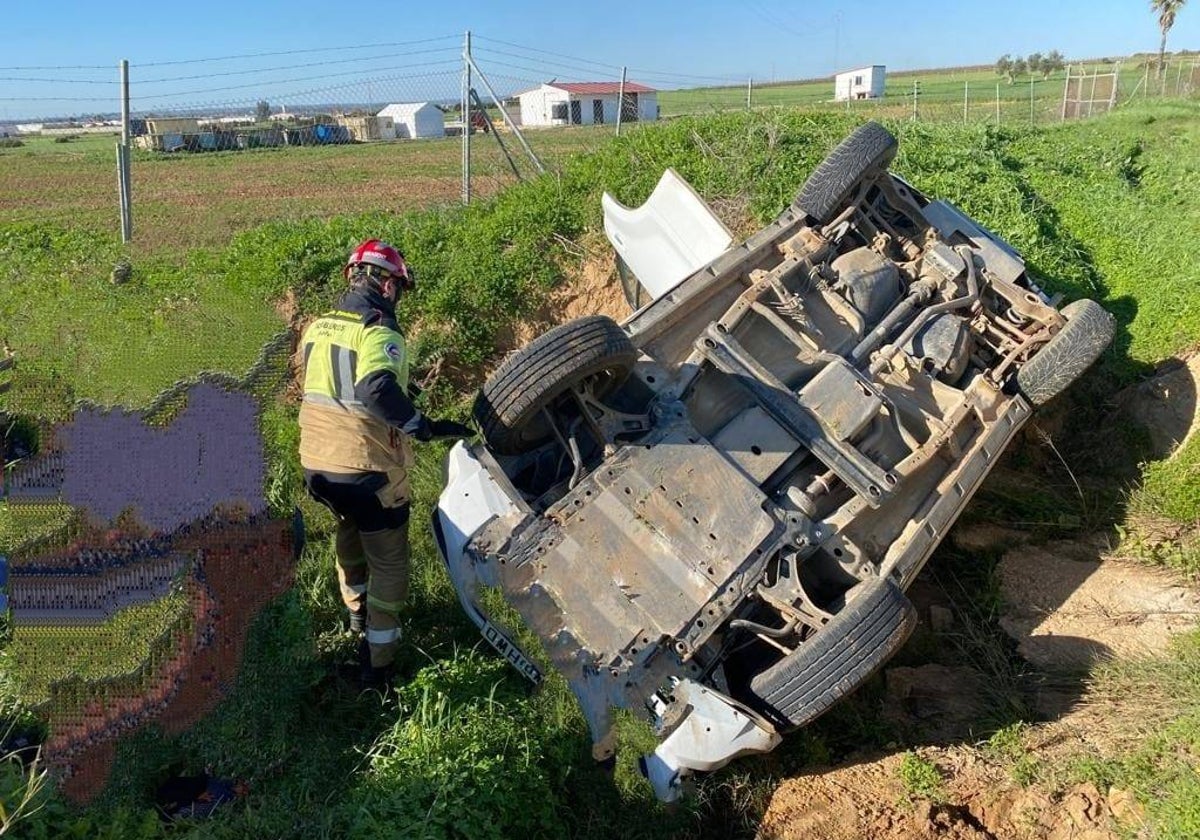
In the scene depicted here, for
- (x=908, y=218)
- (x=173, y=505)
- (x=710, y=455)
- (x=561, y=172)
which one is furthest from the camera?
(x=561, y=172)

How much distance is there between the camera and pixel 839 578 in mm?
4535

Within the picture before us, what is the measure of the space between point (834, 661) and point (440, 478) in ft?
9.40

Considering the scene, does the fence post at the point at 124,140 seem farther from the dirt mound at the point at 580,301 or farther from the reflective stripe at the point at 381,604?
the reflective stripe at the point at 381,604

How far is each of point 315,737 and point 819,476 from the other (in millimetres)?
2522

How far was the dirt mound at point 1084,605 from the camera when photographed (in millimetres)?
5027

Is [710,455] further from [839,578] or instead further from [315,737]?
[315,737]

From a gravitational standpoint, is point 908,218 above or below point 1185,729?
above

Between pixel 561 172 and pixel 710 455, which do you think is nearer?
pixel 710 455

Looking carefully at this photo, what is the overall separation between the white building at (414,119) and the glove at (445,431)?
31.0 meters

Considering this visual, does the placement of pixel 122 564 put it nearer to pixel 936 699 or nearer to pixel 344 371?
pixel 344 371

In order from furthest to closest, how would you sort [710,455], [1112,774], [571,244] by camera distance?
[571,244] < [710,455] < [1112,774]

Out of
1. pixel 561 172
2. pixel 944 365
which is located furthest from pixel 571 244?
pixel 944 365

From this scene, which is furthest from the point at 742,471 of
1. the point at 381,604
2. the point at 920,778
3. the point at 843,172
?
the point at 843,172

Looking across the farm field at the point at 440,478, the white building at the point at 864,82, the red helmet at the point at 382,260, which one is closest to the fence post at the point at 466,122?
the farm field at the point at 440,478
